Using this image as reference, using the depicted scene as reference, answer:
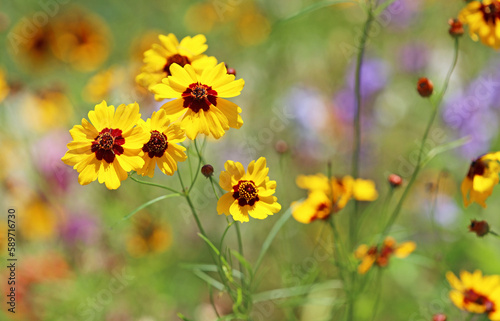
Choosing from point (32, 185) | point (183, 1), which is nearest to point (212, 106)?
point (32, 185)

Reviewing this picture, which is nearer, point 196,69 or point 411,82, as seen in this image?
point 196,69

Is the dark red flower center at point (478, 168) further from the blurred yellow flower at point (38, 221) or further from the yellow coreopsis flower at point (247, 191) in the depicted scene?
the blurred yellow flower at point (38, 221)

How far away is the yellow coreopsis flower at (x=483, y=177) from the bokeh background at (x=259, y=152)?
32cm

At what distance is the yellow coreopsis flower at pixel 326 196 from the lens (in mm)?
1262

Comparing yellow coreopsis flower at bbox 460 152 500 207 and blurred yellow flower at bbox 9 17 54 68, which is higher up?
blurred yellow flower at bbox 9 17 54 68

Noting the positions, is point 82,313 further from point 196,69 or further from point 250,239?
point 196,69

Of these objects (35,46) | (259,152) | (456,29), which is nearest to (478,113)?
(259,152)

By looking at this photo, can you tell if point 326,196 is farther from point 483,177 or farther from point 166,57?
point 166,57

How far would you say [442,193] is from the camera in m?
2.54

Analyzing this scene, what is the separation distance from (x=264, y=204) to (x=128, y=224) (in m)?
1.60

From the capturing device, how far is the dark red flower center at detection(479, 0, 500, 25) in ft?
3.67

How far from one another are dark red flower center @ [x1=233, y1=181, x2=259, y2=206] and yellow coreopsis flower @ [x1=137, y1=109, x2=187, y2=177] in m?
0.13

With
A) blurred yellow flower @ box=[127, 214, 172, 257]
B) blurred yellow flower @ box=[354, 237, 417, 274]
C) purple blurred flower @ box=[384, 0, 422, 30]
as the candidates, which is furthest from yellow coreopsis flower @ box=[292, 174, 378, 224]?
purple blurred flower @ box=[384, 0, 422, 30]

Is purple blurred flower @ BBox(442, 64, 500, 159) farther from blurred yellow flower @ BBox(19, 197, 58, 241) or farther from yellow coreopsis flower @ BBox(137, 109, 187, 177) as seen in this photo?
blurred yellow flower @ BBox(19, 197, 58, 241)
